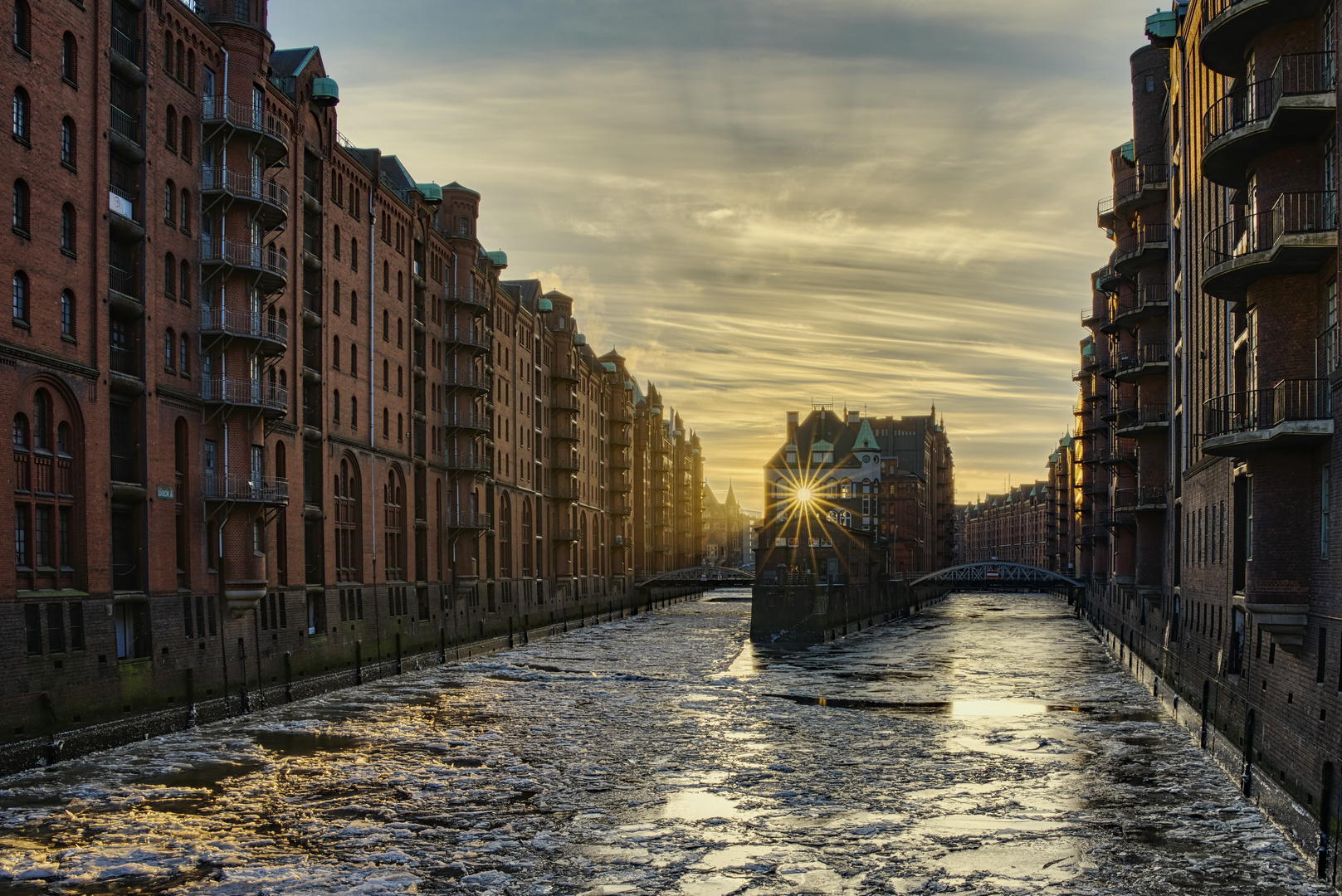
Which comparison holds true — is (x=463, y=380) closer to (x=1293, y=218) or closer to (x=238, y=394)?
(x=238, y=394)

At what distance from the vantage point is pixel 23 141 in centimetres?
3148

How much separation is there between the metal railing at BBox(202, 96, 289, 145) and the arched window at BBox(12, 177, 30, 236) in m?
10.6

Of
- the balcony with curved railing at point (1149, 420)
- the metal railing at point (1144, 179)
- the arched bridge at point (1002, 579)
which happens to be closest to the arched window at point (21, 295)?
the balcony with curved railing at point (1149, 420)

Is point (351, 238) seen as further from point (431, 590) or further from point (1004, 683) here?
point (1004, 683)

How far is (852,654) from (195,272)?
3928cm

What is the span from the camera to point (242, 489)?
42.2 m

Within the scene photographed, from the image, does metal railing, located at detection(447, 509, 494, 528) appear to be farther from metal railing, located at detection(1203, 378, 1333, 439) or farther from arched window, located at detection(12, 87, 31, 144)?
metal railing, located at detection(1203, 378, 1333, 439)

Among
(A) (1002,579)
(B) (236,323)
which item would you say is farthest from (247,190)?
(A) (1002,579)

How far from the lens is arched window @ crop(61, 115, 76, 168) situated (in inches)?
1312

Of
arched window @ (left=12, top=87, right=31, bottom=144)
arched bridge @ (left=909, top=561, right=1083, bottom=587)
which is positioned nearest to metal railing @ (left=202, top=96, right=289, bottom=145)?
arched window @ (left=12, top=87, right=31, bottom=144)

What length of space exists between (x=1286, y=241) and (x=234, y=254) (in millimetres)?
32376

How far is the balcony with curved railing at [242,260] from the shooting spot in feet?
136

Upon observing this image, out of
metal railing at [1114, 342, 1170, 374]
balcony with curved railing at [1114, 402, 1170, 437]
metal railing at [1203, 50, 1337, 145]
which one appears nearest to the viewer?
metal railing at [1203, 50, 1337, 145]

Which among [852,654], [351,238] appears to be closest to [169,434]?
[351,238]
